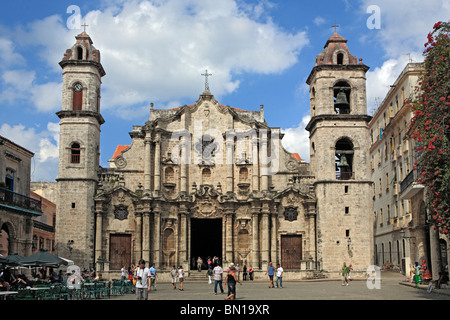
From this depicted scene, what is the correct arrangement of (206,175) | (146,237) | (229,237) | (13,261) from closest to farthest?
(13,261) < (146,237) < (229,237) < (206,175)

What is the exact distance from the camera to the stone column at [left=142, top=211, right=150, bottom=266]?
39844 millimetres

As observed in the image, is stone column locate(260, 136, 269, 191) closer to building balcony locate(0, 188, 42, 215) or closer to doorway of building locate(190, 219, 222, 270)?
doorway of building locate(190, 219, 222, 270)

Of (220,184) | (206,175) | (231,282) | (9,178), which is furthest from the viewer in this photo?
(206,175)

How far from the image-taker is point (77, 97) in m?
41.6

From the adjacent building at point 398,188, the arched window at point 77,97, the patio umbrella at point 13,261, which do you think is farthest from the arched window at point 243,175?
the patio umbrella at point 13,261

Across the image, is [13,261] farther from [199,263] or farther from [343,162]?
[343,162]

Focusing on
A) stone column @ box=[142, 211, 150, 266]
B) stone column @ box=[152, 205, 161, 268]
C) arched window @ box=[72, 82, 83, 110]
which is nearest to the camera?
stone column @ box=[142, 211, 150, 266]

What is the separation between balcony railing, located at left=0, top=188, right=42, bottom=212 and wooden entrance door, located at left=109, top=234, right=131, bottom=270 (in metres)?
6.73

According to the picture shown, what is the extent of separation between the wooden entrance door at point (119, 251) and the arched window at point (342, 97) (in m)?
19.0

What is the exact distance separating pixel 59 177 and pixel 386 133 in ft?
92.3

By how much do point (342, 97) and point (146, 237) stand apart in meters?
18.1

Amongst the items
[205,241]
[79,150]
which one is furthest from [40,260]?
[205,241]

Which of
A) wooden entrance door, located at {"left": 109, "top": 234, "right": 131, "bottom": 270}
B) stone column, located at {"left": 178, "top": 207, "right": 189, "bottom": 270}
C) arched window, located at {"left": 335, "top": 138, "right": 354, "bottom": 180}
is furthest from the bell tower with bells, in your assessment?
Answer: wooden entrance door, located at {"left": 109, "top": 234, "right": 131, "bottom": 270}
